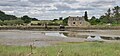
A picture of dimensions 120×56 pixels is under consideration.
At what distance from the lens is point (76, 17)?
14900 cm

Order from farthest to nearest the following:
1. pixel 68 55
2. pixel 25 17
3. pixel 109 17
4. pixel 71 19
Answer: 1. pixel 25 17
2. pixel 109 17
3. pixel 71 19
4. pixel 68 55

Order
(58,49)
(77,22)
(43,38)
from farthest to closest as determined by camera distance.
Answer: (77,22), (43,38), (58,49)

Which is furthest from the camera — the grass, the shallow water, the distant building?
the distant building

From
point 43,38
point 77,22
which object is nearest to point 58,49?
point 43,38

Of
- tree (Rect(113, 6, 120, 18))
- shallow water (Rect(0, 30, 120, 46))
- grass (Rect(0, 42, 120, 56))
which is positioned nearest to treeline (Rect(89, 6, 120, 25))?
tree (Rect(113, 6, 120, 18))

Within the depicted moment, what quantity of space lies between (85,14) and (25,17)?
162 ft

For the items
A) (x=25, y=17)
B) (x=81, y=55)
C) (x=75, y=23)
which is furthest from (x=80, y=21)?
(x=81, y=55)

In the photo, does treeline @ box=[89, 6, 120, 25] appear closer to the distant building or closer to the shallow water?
the distant building

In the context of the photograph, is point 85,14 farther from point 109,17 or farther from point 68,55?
point 68,55

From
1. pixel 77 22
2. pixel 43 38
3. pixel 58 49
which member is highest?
pixel 58 49

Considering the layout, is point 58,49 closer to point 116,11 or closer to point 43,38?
point 43,38

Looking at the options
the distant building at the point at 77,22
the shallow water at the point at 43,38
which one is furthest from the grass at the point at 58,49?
the distant building at the point at 77,22

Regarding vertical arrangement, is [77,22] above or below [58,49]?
below

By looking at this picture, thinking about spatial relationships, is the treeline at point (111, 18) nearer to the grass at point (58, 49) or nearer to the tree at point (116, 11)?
the tree at point (116, 11)
